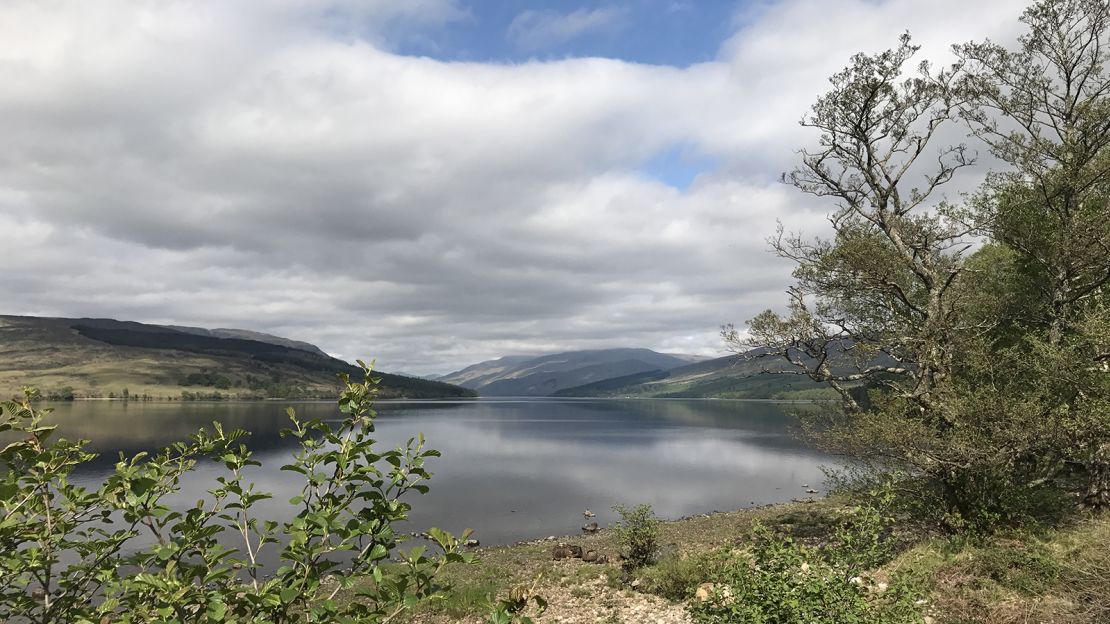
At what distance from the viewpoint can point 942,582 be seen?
16469 mm

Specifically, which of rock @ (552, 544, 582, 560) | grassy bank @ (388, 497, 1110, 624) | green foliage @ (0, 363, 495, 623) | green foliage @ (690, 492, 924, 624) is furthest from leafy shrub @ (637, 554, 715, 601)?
green foliage @ (0, 363, 495, 623)

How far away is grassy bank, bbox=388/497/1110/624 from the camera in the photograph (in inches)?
538

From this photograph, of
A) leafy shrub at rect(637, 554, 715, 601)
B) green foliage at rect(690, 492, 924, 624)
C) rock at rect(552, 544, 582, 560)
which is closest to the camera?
green foliage at rect(690, 492, 924, 624)

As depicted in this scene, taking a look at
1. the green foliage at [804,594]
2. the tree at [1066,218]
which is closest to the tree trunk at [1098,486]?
the tree at [1066,218]

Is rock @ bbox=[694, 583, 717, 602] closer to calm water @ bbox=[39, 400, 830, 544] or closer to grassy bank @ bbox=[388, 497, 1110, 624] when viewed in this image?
grassy bank @ bbox=[388, 497, 1110, 624]

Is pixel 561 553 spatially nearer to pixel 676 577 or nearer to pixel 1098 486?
pixel 676 577

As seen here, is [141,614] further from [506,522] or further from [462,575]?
[506,522]

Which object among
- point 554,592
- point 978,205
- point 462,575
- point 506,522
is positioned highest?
point 978,205

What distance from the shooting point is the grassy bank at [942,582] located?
13672mm

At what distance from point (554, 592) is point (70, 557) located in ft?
110

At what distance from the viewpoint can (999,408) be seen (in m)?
18.6

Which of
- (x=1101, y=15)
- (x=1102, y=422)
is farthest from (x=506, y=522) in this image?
(x=1101, y=15)

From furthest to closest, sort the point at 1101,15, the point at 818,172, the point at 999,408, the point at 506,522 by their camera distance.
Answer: the point at 506,522 < the point at 818,172 < the point at 1101,15 < the point at 999,408

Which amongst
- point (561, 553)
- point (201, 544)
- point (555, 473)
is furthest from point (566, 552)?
point (555, 473)
